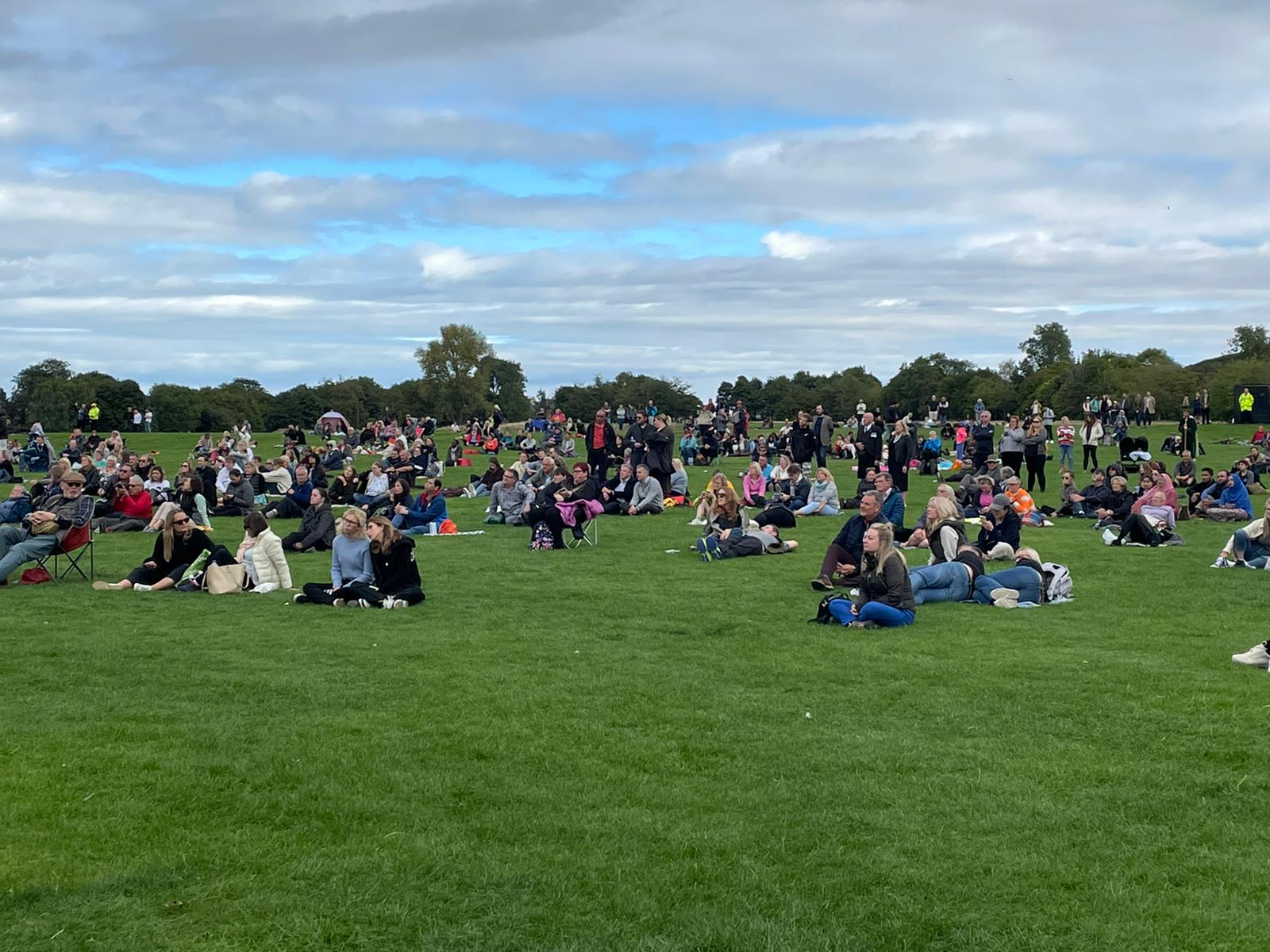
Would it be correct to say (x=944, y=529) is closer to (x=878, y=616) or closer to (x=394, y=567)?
(x=878, y=616)

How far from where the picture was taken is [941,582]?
14.6 metres

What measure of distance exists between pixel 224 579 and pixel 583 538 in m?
6.89

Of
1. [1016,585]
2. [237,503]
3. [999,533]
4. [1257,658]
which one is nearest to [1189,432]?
[999,533]

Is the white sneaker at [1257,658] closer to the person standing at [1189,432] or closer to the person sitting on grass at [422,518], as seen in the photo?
the person sitting on grass at [422,518]

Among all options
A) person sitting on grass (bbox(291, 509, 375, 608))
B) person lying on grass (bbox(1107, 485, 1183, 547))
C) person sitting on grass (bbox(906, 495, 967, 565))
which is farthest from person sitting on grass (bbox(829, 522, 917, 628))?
person lying on grass (bbox(1107, 485, 1183, 547))

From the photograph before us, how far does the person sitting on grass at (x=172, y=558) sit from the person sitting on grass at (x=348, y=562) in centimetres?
181

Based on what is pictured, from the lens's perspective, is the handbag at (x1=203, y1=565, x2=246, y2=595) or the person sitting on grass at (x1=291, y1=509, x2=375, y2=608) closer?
the person sitting on grass at (x1=291, y1=509, x2=375, y2=608)

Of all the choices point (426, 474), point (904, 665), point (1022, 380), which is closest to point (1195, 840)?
point (904, 665)

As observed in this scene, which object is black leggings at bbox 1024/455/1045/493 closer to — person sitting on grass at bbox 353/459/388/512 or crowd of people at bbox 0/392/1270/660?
crowd of people at bbox 0/392/1270/660

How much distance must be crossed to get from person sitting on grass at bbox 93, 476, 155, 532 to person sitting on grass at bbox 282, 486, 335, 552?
4.42 metres

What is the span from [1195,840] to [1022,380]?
103709mm

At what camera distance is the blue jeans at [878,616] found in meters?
13.0

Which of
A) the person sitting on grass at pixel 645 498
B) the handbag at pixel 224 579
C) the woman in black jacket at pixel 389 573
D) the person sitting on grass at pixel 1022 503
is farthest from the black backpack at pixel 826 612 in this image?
the person sitting on grass at pixel 645 498

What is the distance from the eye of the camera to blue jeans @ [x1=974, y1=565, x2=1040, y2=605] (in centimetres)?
1457
